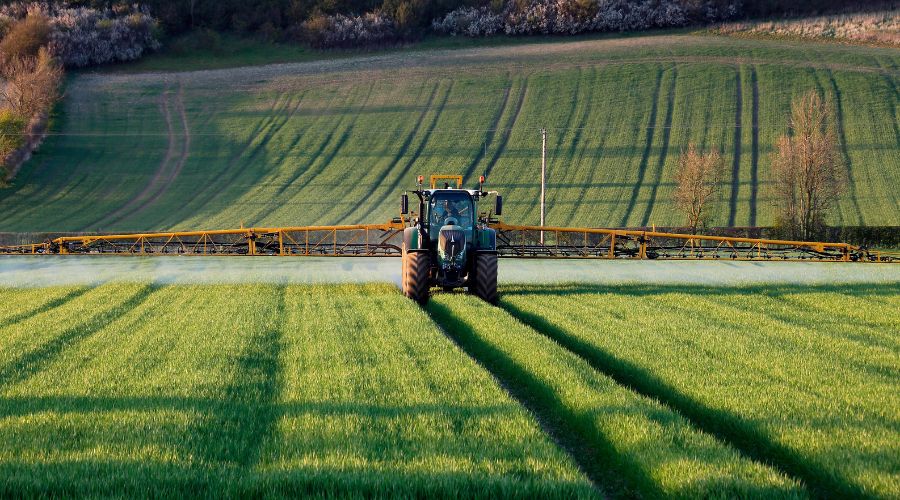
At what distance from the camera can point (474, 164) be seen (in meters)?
63.9

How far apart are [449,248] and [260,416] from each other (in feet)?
41.9

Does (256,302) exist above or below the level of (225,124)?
below

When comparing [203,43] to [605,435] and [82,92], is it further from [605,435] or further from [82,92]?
[605,435]

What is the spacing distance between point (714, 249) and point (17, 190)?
46.5m

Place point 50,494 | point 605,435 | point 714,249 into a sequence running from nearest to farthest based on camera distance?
point 50,494
point 605,435
point 714,249

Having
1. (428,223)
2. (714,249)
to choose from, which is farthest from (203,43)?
(428,223)

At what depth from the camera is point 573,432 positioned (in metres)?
9.46

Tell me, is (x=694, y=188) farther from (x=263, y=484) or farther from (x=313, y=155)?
(x=263, y=484)

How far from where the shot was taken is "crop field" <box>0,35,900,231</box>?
5706 cm

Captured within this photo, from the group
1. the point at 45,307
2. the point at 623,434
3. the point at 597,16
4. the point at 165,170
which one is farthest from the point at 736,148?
the point at 623,434

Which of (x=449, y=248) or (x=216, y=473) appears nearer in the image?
(x=216, y=473)

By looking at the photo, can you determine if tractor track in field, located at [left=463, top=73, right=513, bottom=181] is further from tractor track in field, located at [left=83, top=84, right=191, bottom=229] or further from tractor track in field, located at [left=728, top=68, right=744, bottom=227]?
tractor track in field, located at [left=83, top=84, right=191, bottom=229]

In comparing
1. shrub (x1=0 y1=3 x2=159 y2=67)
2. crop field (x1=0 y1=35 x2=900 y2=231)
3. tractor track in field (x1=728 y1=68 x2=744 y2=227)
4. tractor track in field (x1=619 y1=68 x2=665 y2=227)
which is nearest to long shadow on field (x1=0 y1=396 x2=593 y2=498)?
crop field (x1=0 y1=35 x2=900 y2=231)

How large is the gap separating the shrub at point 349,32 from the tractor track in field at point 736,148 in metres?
36.1
